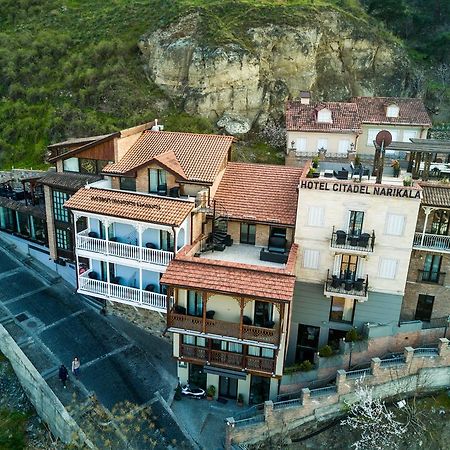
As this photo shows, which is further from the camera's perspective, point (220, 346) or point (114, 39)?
point (114, 39)

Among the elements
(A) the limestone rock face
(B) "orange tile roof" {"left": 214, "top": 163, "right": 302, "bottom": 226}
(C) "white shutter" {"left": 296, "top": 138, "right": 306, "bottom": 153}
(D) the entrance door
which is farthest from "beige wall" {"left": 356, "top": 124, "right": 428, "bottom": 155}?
(D) the entrance door

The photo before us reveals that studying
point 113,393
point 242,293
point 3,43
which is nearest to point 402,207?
point 242,293

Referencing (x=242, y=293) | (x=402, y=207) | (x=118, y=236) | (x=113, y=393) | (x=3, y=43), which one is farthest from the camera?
(x=3, y=43)

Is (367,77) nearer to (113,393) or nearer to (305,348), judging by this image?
(305,348)

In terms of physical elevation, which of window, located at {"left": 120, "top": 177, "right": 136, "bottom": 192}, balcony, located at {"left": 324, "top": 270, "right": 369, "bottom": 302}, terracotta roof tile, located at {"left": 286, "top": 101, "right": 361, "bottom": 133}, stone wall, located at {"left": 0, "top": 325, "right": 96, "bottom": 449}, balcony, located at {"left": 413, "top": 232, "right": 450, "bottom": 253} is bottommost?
stone wall, located at {"left": 0, "top": 325, "right": 96, "bottom": 449}

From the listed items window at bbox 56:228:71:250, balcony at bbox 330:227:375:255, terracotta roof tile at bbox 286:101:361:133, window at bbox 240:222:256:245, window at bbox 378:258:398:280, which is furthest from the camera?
terracotta roof tile at bbox 286:101:361:133

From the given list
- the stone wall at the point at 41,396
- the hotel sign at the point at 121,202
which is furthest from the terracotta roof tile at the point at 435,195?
the stone wall at the point at 41,396

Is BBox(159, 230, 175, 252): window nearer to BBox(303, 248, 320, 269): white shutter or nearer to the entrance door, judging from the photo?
BBox(303, 248, 320, 269): white shutter
